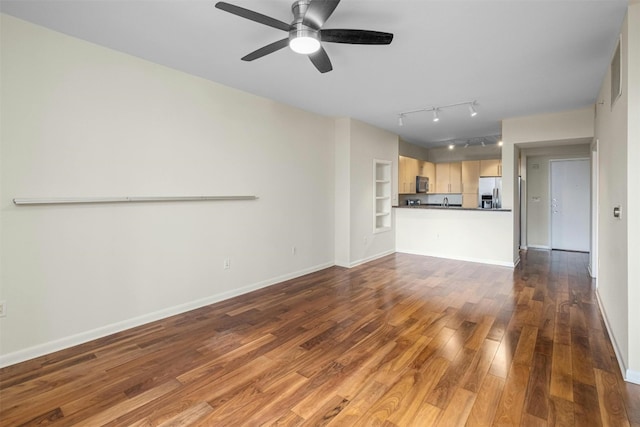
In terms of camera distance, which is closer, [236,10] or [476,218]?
[236,10]

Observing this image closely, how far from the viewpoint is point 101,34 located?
263cm

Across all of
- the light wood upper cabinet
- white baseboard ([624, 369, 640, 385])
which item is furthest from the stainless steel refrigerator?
white baseboard ([624, 369, 640, 385])

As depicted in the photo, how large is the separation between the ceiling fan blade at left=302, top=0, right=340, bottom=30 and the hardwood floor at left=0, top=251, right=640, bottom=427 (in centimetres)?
245

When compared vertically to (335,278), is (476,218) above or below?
above

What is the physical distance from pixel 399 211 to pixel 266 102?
3.88 m

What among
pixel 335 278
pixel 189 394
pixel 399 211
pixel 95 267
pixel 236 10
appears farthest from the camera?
pixel 399 211

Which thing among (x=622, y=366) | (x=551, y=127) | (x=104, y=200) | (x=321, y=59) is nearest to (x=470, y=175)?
(x=551, y=127)

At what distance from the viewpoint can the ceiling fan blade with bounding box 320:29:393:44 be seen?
2.17 m

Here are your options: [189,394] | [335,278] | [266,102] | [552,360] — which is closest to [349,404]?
[189,394]

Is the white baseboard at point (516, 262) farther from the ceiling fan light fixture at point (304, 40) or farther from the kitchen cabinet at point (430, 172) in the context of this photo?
the ceiling fan light fixture at point (304, 40)

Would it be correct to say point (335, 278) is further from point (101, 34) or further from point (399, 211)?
point (101, 34)

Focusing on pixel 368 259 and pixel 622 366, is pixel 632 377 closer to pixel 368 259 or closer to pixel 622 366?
pixel 622 366

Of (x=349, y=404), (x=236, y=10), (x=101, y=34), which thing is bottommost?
(x=349, y=404)

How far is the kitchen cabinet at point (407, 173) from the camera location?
7348 mm
